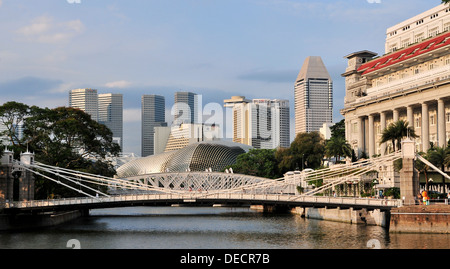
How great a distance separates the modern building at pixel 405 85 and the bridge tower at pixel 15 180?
53.3 metres

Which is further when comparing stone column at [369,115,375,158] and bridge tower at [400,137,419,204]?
stone column at [369,115,375,158]

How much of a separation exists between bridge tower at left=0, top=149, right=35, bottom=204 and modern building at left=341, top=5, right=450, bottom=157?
175 feet

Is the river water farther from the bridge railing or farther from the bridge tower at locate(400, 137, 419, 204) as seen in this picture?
the bridge tower at locate(400, 137, 419, 204)

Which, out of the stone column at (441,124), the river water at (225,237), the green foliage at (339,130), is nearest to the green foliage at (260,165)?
the green foliage at (339,130)

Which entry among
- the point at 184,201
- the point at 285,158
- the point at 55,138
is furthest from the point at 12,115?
the point at 285,158

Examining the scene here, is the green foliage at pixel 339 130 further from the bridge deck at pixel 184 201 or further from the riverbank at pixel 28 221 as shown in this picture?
the riverbank at pixel 28 221

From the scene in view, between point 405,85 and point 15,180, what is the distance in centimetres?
6427

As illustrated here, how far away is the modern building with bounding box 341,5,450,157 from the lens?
10962cm

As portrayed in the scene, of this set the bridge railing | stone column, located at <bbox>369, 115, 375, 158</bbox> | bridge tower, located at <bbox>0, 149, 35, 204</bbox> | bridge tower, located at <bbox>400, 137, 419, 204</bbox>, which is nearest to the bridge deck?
the bridge railing

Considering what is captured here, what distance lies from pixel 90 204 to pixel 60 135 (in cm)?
3046

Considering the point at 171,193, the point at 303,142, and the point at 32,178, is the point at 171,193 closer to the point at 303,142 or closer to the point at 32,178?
the point at 32,178

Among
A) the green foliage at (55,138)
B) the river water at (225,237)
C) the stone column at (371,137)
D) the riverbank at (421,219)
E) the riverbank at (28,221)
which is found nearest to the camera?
the river water at (225,237)

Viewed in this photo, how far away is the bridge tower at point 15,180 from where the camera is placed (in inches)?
3359
